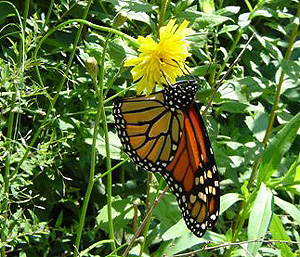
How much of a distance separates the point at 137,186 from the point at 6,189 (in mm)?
998

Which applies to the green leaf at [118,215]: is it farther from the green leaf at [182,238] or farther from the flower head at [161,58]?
the flower head at [161,58]

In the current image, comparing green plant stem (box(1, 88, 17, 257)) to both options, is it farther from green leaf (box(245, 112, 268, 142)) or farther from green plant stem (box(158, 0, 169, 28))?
green leaf (box(245, 112, 268, 142))

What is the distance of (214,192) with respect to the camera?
1.73 m

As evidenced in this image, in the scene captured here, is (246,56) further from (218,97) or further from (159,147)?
(159,147)

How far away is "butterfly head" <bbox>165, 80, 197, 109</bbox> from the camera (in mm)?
1689

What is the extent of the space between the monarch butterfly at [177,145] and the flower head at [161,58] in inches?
8.4

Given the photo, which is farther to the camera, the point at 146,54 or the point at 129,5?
the point at 129,5

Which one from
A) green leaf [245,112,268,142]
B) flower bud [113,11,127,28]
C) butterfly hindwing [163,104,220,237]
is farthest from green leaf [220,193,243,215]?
flower bud [113,11,127,28]

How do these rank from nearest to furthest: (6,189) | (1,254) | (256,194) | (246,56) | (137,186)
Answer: (6,189) → (1,254) → (256,194) → (137,186) → (246,56)

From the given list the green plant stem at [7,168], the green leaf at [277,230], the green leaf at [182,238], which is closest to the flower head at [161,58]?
the green plant stem at [7,168]

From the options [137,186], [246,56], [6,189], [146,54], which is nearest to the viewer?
[146,54]

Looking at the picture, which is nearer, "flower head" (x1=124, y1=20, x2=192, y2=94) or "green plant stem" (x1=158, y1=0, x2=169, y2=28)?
"flower head" (x1=124, y1=20, x2=192, y2=94)

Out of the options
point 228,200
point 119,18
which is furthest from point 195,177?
point 119,18

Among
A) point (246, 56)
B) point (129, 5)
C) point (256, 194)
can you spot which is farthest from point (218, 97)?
point (246, 56)
